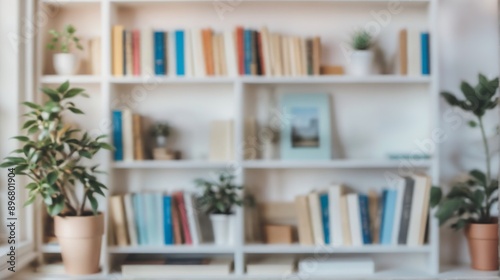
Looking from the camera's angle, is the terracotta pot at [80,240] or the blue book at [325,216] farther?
the blue book at [325,216]

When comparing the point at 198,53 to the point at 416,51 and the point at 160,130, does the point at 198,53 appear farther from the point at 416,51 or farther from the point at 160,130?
the point at 416,51

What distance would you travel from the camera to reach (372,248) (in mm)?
2756

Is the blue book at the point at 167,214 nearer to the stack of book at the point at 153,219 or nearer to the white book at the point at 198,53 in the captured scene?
the stack of book at the point at 153,219

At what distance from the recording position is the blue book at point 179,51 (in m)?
2.81

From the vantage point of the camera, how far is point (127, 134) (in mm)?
2805

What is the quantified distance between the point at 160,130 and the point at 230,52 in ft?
1.64

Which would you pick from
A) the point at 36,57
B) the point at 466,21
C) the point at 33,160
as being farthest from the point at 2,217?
the point at 466,21

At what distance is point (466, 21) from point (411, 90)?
1.40ft

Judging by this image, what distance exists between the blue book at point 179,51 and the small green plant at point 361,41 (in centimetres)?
80

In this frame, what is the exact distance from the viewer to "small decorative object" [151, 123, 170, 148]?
2883 millimetres

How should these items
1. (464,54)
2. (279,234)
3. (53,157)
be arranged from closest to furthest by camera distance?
1. (53,157)
2. (279,234)
3. (464,54)

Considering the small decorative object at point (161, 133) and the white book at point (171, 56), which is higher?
the white book at point (171, 56)

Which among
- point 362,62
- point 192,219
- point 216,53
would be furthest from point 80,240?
point 362,62

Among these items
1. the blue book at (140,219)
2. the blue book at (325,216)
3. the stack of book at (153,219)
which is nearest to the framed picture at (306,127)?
the blue book at (325,216)
